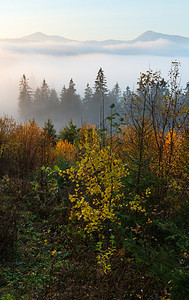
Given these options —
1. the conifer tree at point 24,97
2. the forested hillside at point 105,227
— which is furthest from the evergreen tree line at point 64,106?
the forested hillside at point 105,227

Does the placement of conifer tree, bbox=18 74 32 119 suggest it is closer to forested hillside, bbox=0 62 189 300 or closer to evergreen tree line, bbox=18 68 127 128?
evergreen tree line, bbox=18 68 127 128

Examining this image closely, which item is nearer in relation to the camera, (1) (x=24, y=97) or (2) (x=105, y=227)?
(2) (x=105, y=227)

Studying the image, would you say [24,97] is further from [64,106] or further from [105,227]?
[105,227]

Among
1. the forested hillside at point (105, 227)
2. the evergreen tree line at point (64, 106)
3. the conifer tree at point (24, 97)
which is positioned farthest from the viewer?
the evergreen tree line at point (64, 106)

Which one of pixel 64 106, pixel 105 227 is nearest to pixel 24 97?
pixel 64 106

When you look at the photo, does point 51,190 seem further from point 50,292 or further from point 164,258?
point 164,258

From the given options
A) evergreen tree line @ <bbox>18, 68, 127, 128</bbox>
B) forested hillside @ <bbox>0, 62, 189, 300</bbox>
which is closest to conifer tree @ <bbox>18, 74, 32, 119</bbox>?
evergreen tree line @ <bbox>18, 68, 127, 128</bbox>

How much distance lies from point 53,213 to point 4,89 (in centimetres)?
14454

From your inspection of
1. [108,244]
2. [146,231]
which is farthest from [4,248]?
[146,231]

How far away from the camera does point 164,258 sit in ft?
7.93

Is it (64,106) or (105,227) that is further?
A: (64,106)

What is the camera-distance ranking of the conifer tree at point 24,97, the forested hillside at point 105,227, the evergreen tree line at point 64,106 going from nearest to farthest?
the forested hillside at point 105,227, the conifer tree at point 24,97, the evergreen tree line at point 64,106

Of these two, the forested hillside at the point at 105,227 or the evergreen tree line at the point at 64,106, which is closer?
the forested hillside at the point at 105,227

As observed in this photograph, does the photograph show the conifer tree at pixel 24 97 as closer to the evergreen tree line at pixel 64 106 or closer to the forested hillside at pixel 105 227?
Result: the evergreen tree line at pixel 64 106
